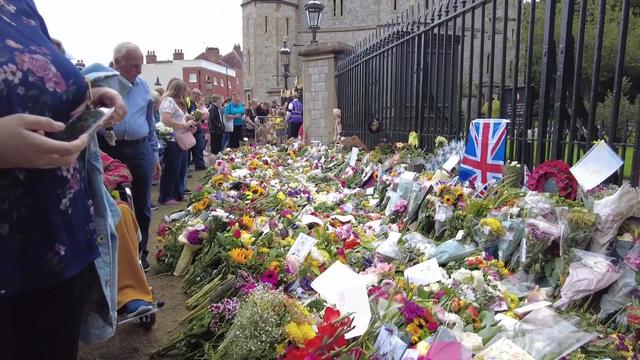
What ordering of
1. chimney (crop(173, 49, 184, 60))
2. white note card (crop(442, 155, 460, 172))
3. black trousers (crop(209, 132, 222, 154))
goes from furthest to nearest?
1. chimney (crop(173, 49, 184, 60))
2. black trousers (crop(209, 132, 222, 154))
3. white note card (crop(442, 155, 460, 172))

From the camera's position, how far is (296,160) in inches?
383

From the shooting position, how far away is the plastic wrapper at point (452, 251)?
126 inches

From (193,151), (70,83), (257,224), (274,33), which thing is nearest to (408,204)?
(257,224)

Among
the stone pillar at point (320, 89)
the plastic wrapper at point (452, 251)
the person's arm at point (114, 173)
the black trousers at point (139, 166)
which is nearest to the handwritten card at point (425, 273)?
the plastic wrapper at point (452, 251)

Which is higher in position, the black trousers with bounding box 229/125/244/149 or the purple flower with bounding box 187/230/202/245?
the black trousers with bounding box 229/125/244/149

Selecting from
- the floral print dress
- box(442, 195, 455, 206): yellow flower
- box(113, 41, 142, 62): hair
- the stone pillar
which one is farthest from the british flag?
the stone pillar

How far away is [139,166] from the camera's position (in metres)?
4.25

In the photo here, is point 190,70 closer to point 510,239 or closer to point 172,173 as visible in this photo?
point 172,173

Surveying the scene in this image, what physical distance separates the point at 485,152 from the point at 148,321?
305 cm

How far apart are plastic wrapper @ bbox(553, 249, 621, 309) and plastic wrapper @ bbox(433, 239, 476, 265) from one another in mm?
726

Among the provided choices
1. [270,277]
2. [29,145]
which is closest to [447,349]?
[270,277]

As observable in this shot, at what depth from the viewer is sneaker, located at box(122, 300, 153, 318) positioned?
299cm

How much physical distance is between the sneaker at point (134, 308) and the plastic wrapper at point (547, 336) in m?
2.03

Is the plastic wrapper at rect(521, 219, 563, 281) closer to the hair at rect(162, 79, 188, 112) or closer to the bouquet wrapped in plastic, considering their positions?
the bouquet wrapped in plastic
